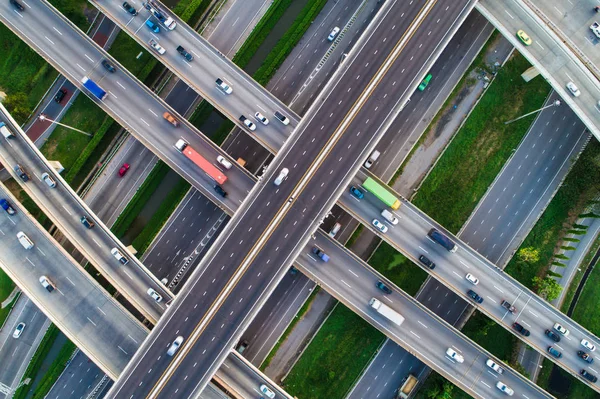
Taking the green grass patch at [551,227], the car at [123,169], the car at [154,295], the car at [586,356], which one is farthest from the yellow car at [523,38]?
the car at [154,295]

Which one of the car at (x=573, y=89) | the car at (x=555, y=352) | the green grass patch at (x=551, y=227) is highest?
the car at (x=573, y=89)

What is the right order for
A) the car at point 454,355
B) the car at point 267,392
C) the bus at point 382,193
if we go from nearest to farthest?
the car at point 267,392 → the car at point 454,355 → the bus at point 382,193

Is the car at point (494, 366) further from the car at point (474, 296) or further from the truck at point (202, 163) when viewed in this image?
the truck at point (202, 163)

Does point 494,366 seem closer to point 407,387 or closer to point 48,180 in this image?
point 407,387

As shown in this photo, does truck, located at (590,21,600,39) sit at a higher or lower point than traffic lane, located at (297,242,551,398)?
higher

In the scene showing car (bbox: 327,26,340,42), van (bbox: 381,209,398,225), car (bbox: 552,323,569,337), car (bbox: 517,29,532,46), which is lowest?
van (bbox: 381,209,398,225)

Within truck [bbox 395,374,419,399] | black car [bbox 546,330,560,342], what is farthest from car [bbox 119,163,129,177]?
black car [bbox 546,330,560,342]

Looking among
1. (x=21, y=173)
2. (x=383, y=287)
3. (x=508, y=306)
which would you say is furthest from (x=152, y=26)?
(x=508, y=306)

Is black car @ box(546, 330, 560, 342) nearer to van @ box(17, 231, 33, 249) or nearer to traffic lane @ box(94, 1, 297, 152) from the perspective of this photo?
traffic lane @ box(94, 1, 297, 152)
